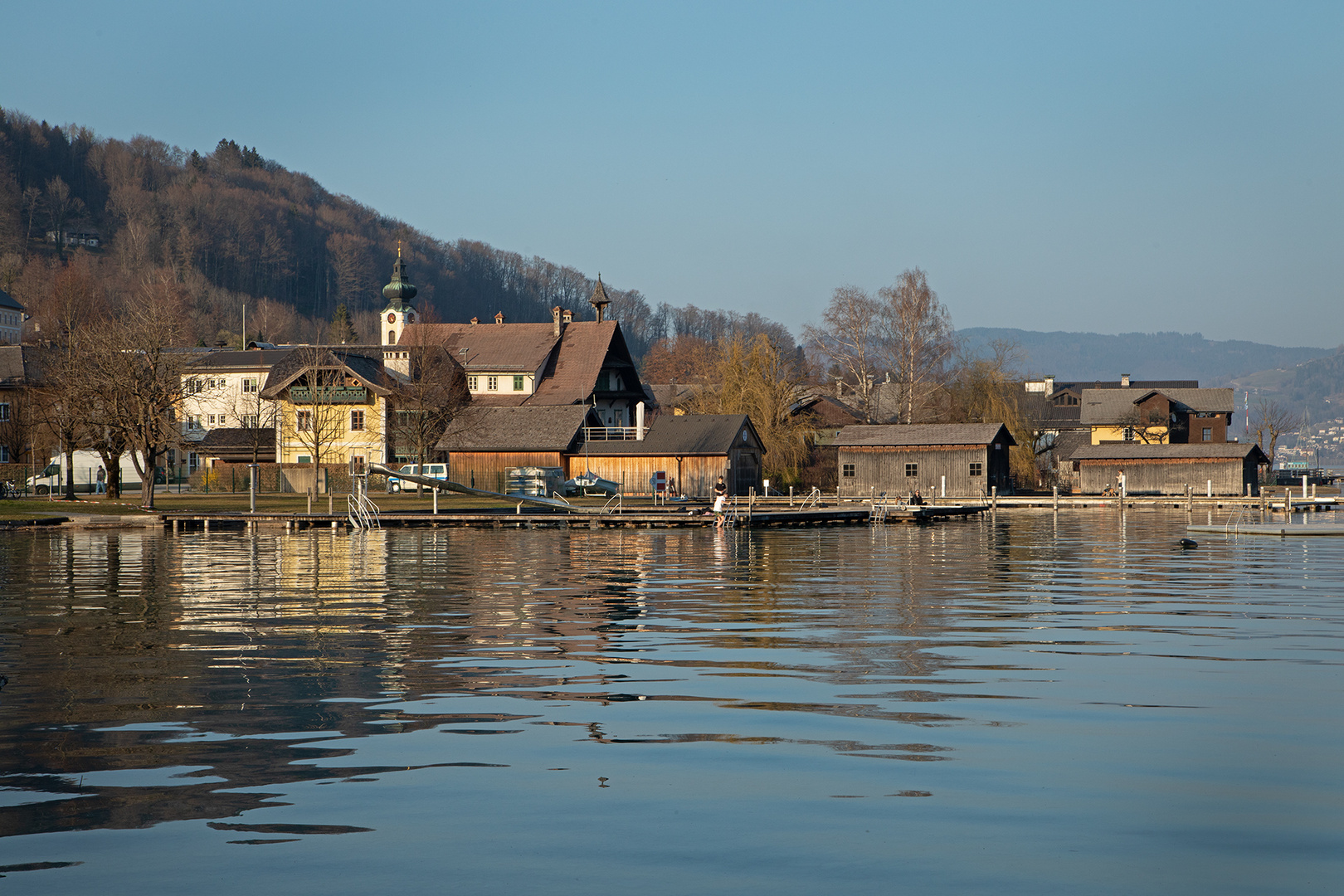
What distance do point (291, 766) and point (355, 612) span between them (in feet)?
34.8

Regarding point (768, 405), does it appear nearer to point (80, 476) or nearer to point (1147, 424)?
point (1147, 424)

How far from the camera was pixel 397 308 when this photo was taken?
129 m

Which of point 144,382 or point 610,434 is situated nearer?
point 144,382

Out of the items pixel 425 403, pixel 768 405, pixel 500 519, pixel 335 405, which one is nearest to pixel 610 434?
pixel 768 405

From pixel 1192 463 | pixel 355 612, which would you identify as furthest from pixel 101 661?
pixel 1192 463

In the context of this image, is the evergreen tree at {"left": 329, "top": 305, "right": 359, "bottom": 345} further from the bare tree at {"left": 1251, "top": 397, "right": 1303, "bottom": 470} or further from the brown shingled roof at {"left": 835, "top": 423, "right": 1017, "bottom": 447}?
the bare tree at {"left": 1251, "top": 397, "right": 1303, "bottom": 470}

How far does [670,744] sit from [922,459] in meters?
67.5

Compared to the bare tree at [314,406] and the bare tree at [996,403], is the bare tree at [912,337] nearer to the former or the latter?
the bare tree at [996,403]

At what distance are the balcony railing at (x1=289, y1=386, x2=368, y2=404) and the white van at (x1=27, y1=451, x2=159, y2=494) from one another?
9.74m

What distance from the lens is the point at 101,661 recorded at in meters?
13.9

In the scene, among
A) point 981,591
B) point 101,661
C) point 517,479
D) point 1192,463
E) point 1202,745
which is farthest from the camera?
point 1192,463

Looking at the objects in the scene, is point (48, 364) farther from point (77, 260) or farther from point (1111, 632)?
point (77, 260)

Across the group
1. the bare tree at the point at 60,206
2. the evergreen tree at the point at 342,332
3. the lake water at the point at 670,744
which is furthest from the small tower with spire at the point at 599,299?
the bare tree at the point at 60,206

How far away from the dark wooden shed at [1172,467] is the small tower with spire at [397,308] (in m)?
73.4
